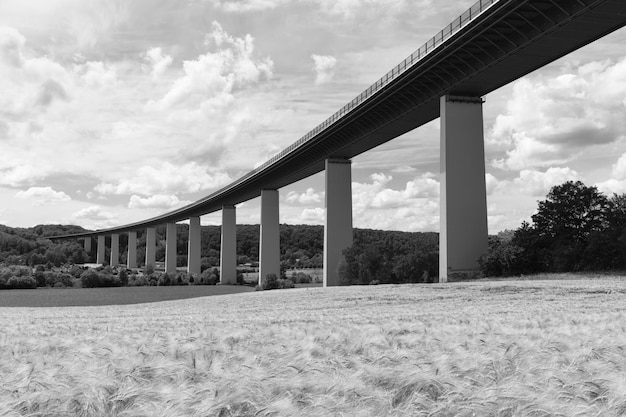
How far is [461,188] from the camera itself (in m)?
48.4

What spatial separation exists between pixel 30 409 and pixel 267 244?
94.2 meters

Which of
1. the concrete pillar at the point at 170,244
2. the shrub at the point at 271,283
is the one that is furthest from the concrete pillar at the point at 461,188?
the concrete pillar at the point at 170,244

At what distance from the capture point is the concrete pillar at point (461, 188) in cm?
4747

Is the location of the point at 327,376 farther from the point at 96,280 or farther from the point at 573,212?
the point at 96,280

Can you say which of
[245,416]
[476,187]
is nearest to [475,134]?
[476,187]

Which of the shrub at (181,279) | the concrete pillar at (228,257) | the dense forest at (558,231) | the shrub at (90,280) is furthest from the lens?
the shrub at (181,279)

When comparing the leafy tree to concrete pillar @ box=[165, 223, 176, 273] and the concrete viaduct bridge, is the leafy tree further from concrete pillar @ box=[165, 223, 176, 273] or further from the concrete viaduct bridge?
Answer: concrete pillar @ box=[165, 223, 176, 273]

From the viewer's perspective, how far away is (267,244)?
98938 millimetres

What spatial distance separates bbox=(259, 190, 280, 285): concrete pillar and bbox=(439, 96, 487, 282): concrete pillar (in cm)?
5282

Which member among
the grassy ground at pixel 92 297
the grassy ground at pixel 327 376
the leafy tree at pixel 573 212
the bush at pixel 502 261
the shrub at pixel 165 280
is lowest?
the grassy ground at pixel 92 297

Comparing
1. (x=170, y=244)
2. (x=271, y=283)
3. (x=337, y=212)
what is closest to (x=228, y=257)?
(x=271, y=283)

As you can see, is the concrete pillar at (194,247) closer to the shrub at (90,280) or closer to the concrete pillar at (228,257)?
the concrete pillar at (228,257)

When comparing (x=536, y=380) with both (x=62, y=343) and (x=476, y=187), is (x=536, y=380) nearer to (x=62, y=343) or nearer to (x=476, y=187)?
(x=62, y=343)

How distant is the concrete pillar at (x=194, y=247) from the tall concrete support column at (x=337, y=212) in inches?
2728
